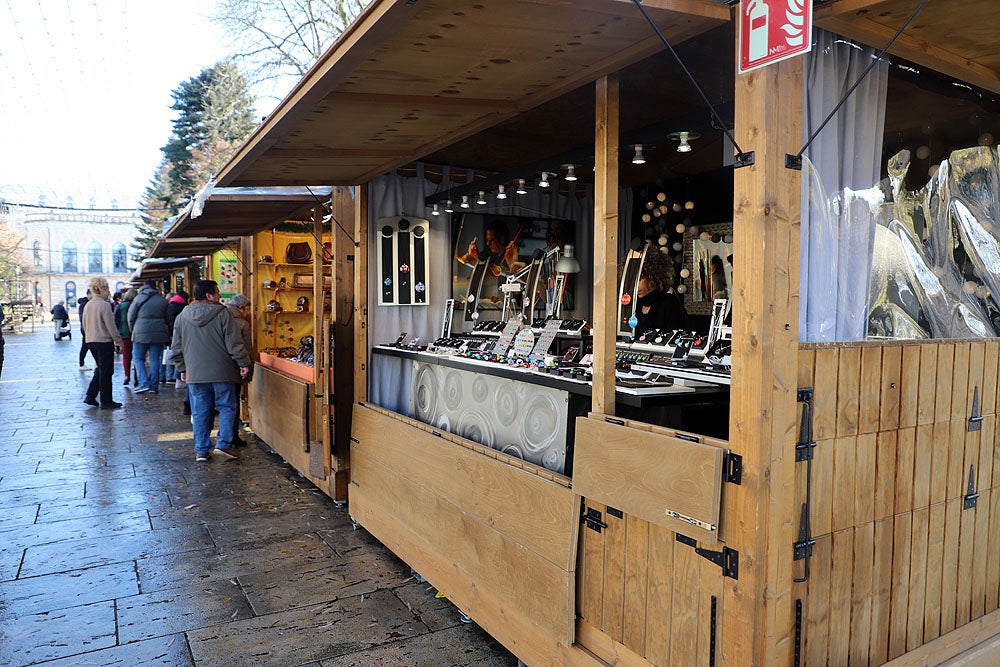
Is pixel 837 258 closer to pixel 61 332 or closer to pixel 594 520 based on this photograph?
pixel 594 520

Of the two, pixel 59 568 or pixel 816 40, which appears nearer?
pixel 816 40

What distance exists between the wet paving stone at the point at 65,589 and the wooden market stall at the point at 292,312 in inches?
68.6

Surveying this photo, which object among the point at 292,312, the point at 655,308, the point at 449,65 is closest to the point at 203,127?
the point at 292,312

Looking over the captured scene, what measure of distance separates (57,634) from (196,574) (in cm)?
83

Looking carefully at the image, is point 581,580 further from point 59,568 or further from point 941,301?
point 59,568

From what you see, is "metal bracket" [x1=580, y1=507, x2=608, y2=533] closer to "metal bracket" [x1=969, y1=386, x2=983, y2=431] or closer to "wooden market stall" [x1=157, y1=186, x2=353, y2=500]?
"metal bracket" [x1=969, y1=386, x2=983, y2=431]

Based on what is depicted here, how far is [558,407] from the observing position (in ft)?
11.2

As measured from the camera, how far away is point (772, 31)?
83.9 inches

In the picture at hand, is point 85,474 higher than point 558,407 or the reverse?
the reverse

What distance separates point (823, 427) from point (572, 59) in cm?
159

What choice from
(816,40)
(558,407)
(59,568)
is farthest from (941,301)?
(59,568)

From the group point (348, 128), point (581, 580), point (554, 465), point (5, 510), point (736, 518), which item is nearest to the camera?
point (736, 518)

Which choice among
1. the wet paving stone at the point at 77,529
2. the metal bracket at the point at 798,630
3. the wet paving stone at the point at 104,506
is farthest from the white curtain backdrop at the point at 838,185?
the wet paving stone at the point at 104,506

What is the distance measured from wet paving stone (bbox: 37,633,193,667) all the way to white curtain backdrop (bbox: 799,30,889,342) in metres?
3.02
